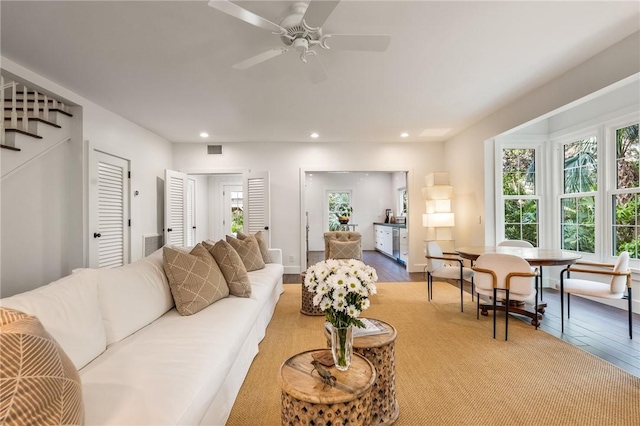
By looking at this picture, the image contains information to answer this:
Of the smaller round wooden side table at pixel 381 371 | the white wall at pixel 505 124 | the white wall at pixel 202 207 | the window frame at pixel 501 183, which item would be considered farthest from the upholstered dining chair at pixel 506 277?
the white wall at pixel 202 207

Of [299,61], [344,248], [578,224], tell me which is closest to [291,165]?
[344,248]

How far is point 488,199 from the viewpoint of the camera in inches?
188

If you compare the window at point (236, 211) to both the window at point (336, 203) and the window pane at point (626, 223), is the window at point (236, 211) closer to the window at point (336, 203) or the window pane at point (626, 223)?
the window at point (336, 203)

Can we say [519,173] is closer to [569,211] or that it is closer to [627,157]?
[569,211]

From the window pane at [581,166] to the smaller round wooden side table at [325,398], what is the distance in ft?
15.4

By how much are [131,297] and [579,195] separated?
556 centimetres

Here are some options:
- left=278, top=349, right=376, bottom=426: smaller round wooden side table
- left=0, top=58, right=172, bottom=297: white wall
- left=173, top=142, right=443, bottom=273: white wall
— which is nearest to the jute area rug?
left=278, top=349, right=376, bottom=426: smaller round wooden side table

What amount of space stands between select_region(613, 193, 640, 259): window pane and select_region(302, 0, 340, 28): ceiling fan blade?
4303 mm

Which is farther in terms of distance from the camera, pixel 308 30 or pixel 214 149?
pixel 214 149

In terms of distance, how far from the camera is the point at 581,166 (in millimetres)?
4457

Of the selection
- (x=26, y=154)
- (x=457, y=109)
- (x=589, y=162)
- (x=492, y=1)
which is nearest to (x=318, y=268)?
(x=492, y=1)

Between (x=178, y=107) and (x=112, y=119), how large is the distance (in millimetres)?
1011

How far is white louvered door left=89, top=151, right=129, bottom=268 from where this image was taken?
153 inches

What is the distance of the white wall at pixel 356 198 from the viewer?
9.98m
